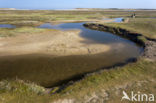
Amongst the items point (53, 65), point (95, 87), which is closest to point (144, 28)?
point (53, 65)

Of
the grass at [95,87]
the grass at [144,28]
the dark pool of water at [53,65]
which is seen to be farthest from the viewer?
the grass at [144,28]

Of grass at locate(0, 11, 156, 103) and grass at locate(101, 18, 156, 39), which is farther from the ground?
grass at locate(101, 18, 156, 39)

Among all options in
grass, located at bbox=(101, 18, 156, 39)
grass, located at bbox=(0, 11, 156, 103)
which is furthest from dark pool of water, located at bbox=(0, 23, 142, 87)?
grass, located at bbox=(101, 18, 156, 39)

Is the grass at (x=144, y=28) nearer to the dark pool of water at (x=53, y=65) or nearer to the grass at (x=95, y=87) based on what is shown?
the dark pool of water at (x=53, y=65)

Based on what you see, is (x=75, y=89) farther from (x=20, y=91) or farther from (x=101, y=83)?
(x=20, y=91)

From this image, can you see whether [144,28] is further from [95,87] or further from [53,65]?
[95,87]

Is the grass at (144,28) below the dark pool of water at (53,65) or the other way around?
the other way around

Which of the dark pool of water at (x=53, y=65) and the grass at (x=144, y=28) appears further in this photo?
the grass at (x=144, y=28)

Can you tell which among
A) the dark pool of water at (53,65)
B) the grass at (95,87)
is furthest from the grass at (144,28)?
the grass at (95,87)

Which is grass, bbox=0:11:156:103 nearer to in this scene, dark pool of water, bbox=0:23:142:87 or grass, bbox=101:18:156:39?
dark pool of water, bbox=0:23:142:87

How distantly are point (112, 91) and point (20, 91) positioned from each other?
8197 millimetres

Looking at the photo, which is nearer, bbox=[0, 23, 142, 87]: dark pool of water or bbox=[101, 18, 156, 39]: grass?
bbox=[0, 23, 142, 87]: dark pool of water

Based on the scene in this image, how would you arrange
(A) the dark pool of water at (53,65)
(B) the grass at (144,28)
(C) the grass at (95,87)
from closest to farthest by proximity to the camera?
1. (C) the grass at (95,87)
2. (A) the dark pool of water at (53,65)
3. (B) the grass at (144,28)

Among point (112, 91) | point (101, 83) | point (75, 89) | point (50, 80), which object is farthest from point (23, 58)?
point (112, 91)
